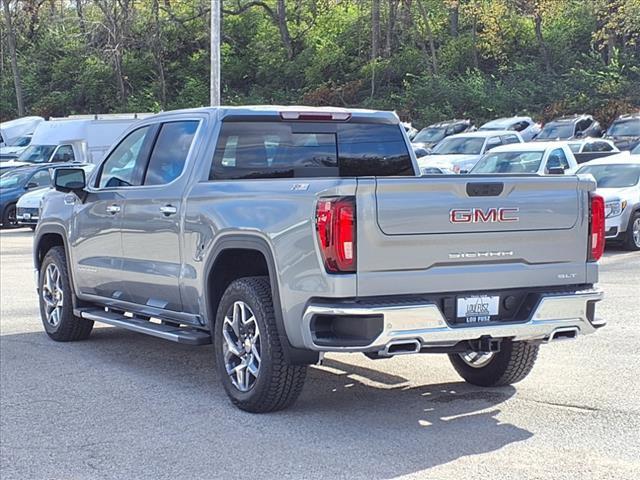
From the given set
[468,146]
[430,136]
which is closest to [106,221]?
[468,146]

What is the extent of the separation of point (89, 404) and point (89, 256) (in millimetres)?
2123

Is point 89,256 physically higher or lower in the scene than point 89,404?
higher

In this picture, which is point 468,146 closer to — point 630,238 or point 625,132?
point 625,132

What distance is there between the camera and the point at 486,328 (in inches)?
245

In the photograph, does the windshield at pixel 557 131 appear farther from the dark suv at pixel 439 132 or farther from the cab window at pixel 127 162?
the cab window at pixel 127 162

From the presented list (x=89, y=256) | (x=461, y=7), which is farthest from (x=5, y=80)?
(x=89, y=256)

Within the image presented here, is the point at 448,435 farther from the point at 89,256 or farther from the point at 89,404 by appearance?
the point at 89,256

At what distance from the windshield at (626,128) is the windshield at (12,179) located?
62.1 ft

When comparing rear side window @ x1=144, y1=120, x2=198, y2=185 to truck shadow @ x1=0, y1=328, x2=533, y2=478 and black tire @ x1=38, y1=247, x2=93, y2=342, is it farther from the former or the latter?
black tire @ x1=38, y1=247, x2=93, y2=342

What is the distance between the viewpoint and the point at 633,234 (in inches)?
677

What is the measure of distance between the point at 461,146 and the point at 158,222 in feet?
71.2

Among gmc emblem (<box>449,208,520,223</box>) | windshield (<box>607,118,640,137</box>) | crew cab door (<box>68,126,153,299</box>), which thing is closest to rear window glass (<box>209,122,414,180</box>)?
crew cab door (<box>68,126,153,299</box>)

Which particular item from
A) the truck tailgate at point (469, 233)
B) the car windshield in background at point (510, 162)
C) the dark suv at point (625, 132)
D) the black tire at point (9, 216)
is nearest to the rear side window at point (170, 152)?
the truck tailgate at point (469, 233)

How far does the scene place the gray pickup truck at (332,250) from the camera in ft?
19.6
